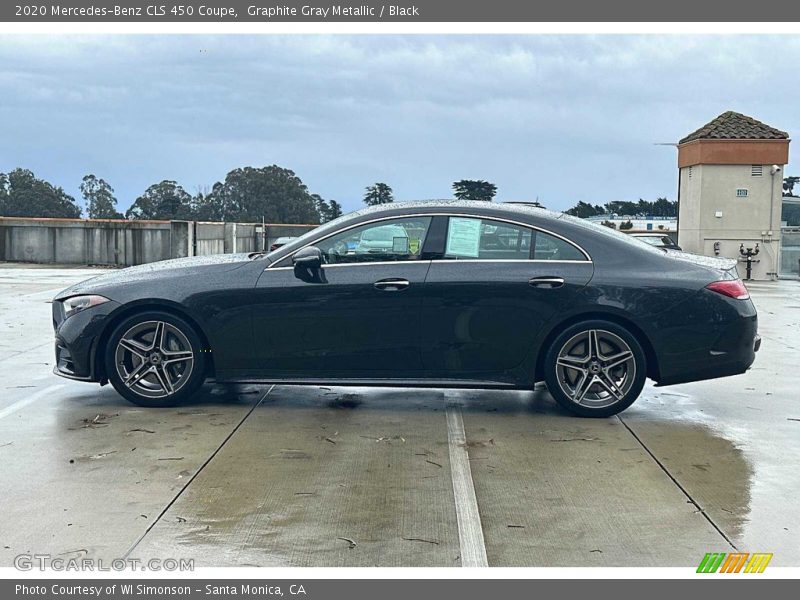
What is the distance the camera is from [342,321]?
23.5ft

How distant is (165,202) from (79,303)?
44921 millimetres

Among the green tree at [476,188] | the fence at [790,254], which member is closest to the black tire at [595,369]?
the green tree at [476,188]

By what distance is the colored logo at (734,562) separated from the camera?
4.30 m

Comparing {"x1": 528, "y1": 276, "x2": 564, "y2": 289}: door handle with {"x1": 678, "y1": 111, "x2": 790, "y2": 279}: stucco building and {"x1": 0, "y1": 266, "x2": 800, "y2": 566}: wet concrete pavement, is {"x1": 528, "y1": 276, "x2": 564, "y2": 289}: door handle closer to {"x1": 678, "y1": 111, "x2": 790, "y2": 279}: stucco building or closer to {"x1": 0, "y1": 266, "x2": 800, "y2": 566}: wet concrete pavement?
{"x1": 0, "y1": 266, "x2": 800, "y2": 566}: wet concrete pavement

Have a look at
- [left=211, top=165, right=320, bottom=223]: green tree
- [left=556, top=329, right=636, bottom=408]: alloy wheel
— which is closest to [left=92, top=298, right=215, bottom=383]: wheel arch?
[left=556, top=329, right=636, bottom=408]: alloy wheel

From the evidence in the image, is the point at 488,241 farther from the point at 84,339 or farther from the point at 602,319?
the point at 84,339

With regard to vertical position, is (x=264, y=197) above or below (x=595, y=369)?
above

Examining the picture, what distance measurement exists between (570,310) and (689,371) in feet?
3.24

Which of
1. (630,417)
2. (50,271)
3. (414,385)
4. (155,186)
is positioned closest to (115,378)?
(414,385)

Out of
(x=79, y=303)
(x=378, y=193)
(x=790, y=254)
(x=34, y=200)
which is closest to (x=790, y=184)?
(x=790, y=254)

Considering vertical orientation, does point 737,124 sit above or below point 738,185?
above

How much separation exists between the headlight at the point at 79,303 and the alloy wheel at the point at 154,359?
0.34 m
